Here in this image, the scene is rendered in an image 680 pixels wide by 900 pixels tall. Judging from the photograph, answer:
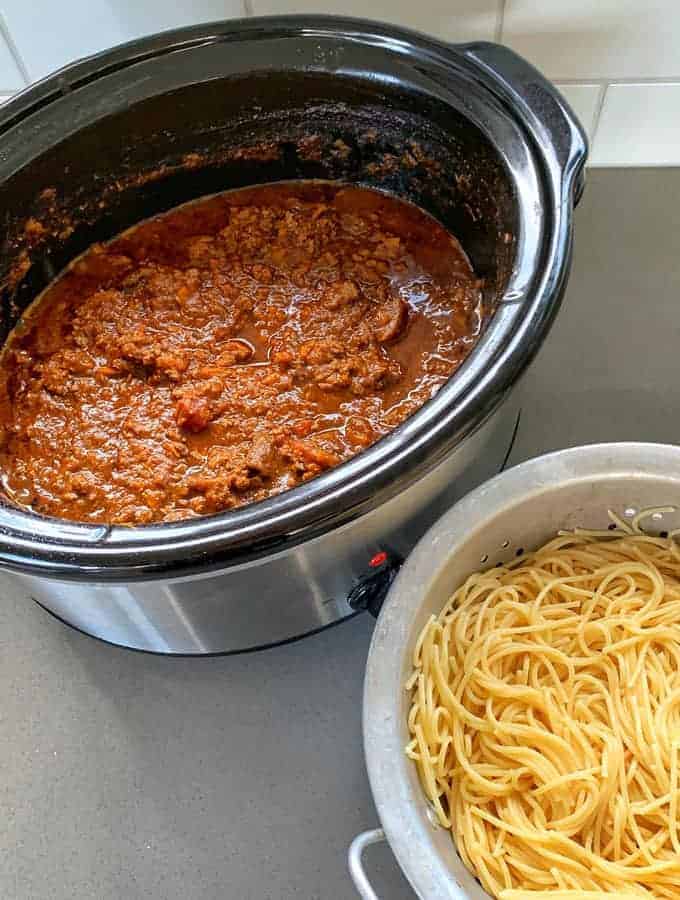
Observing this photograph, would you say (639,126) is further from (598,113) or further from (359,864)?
(359,864)

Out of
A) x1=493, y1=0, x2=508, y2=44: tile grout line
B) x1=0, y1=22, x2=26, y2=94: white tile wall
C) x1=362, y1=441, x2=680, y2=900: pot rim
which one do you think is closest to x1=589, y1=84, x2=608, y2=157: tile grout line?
x1=493, y1=0, x2=508, y2=44: tile grout line

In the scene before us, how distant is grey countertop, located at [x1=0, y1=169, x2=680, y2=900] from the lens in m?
1.19

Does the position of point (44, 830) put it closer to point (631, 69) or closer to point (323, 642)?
point (323, 642)

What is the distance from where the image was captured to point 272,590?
1150 mm

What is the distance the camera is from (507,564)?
126 centimetres

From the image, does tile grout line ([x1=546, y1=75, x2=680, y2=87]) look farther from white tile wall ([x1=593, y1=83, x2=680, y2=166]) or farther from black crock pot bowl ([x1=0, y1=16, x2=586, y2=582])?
black crock pot bowl ([x1=0, y1=16, x2=586, y2=582])

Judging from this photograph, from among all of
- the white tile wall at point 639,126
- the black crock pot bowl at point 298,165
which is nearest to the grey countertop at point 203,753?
the black crock pot bowl at point 298,165

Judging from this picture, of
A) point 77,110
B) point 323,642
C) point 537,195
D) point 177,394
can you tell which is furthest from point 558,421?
point 77,110

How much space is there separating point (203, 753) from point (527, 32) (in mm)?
1439

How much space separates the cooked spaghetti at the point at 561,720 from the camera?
3.36 feet

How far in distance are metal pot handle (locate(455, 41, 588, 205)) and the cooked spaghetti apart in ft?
1.80

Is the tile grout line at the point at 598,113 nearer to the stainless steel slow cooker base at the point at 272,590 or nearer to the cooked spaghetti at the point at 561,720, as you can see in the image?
the stainless steel slow cooker base at the point at 272,590

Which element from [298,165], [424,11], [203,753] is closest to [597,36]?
[424,11]

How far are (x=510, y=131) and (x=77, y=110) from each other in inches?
30.0
